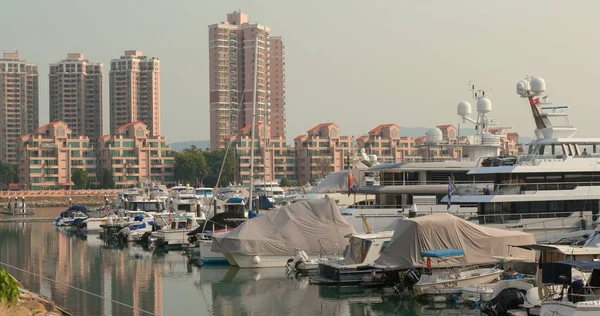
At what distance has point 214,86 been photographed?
162750 millimetres

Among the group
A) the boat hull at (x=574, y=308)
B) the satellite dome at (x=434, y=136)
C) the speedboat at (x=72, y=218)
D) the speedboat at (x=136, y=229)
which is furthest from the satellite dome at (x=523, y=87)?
the speedboat at (x=72, y=218)

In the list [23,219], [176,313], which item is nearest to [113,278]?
[176,313]

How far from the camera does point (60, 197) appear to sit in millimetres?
127812

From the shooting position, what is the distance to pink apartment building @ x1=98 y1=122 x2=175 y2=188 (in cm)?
14550

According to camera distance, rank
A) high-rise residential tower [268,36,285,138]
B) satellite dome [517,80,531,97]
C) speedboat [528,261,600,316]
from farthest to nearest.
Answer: high-rise residential tower [268,36,285,138] → satellite dome [517,80,531,97] → speedboat [528,261,600,316]

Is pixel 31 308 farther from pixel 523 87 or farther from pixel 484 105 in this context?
pixel 484 105

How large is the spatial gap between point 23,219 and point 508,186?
195 feet

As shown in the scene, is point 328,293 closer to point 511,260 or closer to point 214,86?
point 511,260

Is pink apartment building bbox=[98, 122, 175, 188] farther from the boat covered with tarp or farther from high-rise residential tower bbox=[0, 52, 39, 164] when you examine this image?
the boat covered with tarp

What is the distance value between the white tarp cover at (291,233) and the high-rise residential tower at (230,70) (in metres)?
123

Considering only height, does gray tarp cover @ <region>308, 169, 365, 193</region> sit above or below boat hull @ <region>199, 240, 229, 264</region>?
above

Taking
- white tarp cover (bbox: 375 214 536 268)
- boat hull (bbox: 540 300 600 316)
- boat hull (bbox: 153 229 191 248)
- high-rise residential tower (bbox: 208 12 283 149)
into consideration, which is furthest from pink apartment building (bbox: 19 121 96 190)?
boat hull (bbox: 540 300 600 316)

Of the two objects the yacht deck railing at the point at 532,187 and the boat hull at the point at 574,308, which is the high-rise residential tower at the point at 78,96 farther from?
the boat hull at the point at 574,308

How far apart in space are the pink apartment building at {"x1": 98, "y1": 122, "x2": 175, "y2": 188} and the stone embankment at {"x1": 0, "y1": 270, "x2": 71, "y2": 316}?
11733cm
